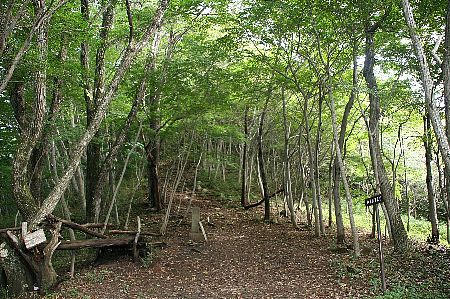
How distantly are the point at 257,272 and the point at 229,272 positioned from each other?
0.75 meters

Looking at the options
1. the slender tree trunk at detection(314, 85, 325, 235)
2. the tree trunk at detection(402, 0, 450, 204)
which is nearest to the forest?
the tree trunk at detection(402, 0, 450, 204)

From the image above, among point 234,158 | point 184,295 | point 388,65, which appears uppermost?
point 388,65

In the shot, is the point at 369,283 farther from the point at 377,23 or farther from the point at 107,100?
the point at 107,100

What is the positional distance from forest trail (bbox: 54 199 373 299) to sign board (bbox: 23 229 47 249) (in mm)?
1202

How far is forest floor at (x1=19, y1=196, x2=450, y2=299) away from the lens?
8062mm

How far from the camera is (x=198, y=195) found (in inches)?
904

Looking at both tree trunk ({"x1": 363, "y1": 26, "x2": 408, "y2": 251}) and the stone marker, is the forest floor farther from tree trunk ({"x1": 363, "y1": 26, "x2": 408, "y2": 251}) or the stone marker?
tree trunk ({"x1": 363, "y1": 26, "x2": 408, "y2": 251})

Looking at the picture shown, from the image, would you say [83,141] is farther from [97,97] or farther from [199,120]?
[199,120]

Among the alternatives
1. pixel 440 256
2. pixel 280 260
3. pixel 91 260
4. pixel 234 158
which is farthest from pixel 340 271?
pixel 234 158

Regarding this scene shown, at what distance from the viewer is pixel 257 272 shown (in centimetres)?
980

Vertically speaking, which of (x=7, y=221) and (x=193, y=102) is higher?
(x=193, y=102)

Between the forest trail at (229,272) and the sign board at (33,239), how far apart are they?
1202mm

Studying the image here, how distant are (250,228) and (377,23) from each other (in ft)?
31.3

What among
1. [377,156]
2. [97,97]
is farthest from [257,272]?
[97,97]
